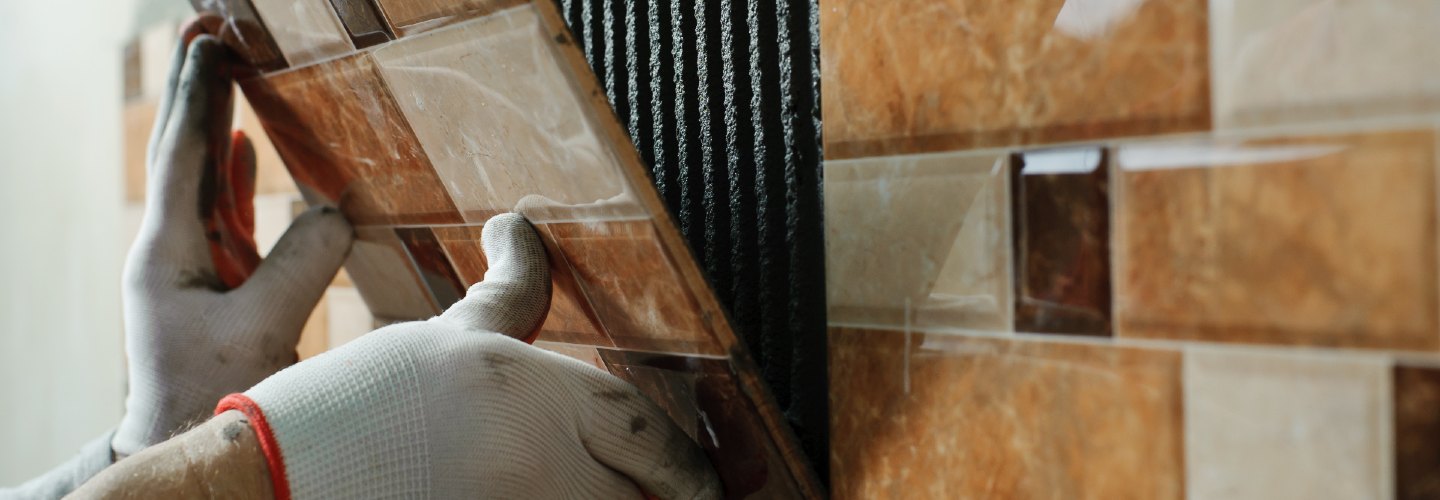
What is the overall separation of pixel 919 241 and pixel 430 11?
367 millimetres

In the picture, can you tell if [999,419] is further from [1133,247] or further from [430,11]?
[430,11]

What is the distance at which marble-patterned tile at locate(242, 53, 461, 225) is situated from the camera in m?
0.80

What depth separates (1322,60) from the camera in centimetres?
49

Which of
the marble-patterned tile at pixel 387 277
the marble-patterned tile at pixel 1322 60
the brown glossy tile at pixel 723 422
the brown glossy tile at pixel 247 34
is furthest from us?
the marble-patterned tile at pixel 387 277

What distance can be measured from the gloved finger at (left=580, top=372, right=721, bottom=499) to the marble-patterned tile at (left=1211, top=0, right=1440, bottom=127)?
1.41ft

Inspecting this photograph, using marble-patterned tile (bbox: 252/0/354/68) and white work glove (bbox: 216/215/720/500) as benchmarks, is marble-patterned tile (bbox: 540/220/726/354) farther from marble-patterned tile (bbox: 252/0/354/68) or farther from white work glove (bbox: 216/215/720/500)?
marble-patterned tile (bbox: 252/0/354/68)

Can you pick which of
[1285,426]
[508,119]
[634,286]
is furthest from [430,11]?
[1285,426]

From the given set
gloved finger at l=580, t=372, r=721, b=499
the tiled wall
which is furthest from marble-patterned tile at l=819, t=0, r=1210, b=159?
gloved finger at l=580, t=372, r=721, b=499

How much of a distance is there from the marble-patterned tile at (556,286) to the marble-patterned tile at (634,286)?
0.04 feet

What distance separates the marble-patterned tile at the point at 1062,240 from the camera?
57cm

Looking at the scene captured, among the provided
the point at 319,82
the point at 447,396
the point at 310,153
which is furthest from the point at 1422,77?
the point at 310,153

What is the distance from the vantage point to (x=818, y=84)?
0.73 metres

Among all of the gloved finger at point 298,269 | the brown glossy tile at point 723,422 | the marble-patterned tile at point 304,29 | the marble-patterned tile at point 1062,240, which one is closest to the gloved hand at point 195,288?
the gloved finger at point 298,269

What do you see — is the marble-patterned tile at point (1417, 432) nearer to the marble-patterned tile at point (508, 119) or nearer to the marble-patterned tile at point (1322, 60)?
the marble-patterned tile at point (1322, 60)
